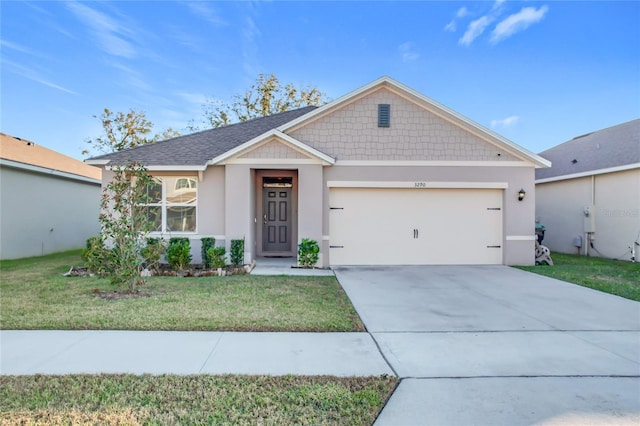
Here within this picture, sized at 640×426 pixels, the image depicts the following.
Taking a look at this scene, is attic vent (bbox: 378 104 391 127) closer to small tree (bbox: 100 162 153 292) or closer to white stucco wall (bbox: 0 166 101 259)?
small tree (bbox: 100 162 153 292)

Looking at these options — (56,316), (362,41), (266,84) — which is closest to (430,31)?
(362,41)

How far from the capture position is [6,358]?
372 cm

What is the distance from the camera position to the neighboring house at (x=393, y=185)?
10.2 m

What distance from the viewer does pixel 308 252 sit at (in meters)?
9.73

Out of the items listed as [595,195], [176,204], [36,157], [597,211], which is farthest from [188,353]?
[595,195]

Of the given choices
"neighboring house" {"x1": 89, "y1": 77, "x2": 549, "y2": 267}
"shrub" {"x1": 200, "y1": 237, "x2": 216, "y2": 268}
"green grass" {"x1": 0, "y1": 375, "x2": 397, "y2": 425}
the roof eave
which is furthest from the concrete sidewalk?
the roof eave

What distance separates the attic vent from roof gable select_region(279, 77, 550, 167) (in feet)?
0.53

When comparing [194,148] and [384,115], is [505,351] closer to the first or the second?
[384,115]

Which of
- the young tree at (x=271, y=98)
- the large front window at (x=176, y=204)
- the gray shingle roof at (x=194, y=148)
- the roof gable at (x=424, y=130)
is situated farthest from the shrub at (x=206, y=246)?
the young tree at (x=271, y=98)

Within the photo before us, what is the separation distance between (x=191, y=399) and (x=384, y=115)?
917 cm

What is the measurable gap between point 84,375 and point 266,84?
24692 millimetres

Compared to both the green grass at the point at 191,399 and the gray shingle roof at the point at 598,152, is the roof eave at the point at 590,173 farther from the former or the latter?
the green grass at the point at 191,399

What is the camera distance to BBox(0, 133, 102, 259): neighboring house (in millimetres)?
11953

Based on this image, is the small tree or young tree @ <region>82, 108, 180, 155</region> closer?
the small tree
